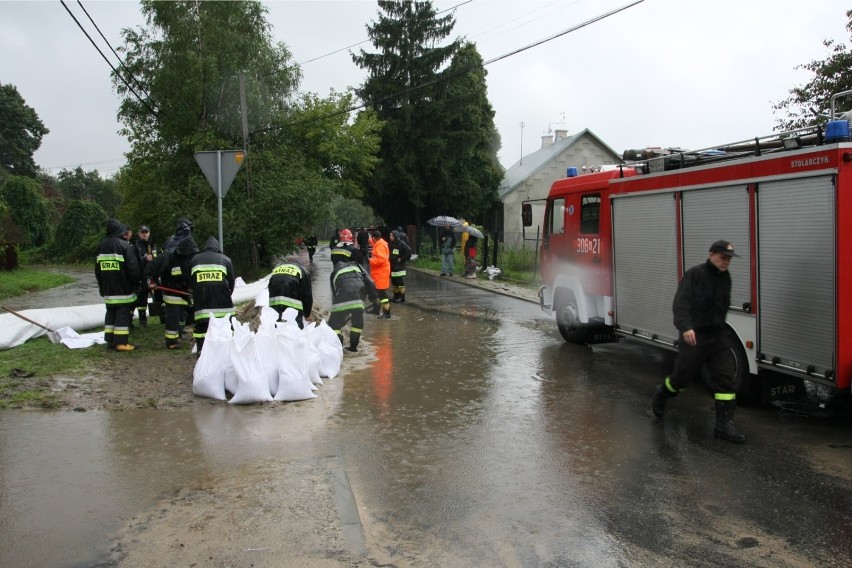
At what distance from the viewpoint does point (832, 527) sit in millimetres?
4070

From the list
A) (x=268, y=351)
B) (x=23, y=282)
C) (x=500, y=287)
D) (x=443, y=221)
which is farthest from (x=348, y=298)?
(x=443, y=221)

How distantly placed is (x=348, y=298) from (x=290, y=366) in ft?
8.32

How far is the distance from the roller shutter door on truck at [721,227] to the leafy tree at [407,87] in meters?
28.6

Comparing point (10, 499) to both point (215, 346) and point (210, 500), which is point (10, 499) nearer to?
point (210, 500)

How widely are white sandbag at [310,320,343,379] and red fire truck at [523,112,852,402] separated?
3632 mm

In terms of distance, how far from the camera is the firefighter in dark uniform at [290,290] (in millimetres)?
8414

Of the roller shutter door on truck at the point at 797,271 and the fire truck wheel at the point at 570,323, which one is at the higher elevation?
the roller shutter door on truck at the point at 797,271

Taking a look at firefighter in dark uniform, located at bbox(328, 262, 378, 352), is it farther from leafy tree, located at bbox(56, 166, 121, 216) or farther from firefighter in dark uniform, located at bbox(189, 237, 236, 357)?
leafy tree, located at bbox(56, 166, 121, 216)

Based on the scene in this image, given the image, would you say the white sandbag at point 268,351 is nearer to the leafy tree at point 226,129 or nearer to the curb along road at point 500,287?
the curb along road at point 500,287

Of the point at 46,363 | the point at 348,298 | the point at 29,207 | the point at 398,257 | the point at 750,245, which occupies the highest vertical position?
the point at 29,207

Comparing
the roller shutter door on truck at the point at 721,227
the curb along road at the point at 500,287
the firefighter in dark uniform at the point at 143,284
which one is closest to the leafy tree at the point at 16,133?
the curb along road at the point at 500,287

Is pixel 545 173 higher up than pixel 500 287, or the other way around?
pixel 545 173

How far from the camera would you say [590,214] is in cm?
962

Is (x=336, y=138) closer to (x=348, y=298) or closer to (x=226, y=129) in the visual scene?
(x=226, y=129)
